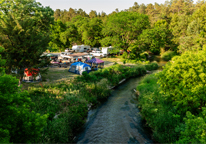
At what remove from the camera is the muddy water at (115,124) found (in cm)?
1079

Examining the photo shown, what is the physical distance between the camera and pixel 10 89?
596 cm

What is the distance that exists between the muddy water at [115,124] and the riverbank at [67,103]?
947 mm

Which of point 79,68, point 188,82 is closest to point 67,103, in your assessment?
point 188,82

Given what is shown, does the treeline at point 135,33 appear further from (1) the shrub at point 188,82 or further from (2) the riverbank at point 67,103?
(1) the shrub at point 188,82

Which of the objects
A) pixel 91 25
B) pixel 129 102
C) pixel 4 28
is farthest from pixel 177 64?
pixel 91 25

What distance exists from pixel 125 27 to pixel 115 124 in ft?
101

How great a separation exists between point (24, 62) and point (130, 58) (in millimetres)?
30254

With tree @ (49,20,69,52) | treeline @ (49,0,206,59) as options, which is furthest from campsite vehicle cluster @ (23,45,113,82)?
tree @ (49,20,69,52)

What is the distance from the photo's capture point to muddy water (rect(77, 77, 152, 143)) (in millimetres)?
10789

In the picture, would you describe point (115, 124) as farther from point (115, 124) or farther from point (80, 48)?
point (80, 48)

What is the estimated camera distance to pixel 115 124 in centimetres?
1266

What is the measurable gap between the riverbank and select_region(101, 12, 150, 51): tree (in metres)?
19.7

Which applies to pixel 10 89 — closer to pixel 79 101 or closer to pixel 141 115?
pixel 79 101

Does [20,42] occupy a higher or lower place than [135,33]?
lower
